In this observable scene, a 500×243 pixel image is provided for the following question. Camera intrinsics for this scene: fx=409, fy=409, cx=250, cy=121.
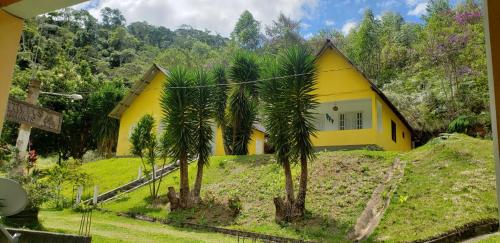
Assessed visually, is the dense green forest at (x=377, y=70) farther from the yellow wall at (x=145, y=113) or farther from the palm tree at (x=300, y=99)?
the yellow wall at (x=145, y=113)

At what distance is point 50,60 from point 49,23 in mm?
8303

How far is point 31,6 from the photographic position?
2500 mm

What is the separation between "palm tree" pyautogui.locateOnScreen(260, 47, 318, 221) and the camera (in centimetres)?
1064

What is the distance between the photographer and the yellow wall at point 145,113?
832 inches

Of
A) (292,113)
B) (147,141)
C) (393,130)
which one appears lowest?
(147,141)

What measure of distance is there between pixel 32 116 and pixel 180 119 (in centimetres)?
782

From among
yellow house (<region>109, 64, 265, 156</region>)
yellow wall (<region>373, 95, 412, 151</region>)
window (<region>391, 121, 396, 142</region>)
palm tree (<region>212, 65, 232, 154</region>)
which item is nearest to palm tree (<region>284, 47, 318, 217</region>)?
yellow wall (<region>373, 95, 412, 151</region>)

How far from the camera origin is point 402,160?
12609mm

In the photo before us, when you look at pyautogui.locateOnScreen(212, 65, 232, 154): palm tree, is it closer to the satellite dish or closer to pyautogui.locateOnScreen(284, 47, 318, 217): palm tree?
pyautogui.locateOnScreen(284, 47, 318, 217): palm tree

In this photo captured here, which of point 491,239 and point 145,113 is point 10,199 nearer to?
point 491,239

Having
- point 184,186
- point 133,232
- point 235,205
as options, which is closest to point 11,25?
point 133,232

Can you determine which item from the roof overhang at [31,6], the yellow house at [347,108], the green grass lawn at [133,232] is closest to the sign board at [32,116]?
the roof overhang at [31,6]

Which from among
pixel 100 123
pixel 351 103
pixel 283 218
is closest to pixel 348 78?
pixel 351 103

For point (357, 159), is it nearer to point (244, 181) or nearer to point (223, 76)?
point (244, 181)
